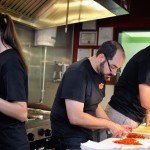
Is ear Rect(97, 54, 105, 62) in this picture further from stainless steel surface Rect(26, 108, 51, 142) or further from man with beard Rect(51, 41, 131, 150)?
stainless steel surface Rect(26, 108, 51, 142)

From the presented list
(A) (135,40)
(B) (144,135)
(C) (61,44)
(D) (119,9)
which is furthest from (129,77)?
(A) (135,40)

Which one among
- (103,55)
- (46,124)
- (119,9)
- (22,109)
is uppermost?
(119,9)

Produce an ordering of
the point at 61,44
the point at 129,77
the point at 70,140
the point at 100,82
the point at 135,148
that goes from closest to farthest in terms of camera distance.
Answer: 1. the point at 135,148
2. the point at 70,140
3. the point at 100,82
4. the point at 129,77
5. the point at 61,44

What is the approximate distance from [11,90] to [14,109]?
8 cm

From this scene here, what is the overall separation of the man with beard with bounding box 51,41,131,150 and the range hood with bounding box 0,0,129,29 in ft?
2.87

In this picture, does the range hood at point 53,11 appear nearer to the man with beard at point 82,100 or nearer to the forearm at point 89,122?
the man with beard at point 82,100

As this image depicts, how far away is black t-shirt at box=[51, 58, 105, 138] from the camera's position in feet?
5.96

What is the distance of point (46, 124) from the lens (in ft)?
8.56

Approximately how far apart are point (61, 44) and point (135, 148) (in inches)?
100

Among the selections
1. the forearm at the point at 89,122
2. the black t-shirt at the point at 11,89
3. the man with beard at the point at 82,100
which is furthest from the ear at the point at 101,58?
the black t-shirt at the point at 11,89

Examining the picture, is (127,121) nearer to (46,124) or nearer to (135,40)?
(46,124)

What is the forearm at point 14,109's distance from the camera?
1419mm

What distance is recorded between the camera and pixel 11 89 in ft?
4.72

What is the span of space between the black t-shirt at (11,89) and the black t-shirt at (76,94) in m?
0.37
